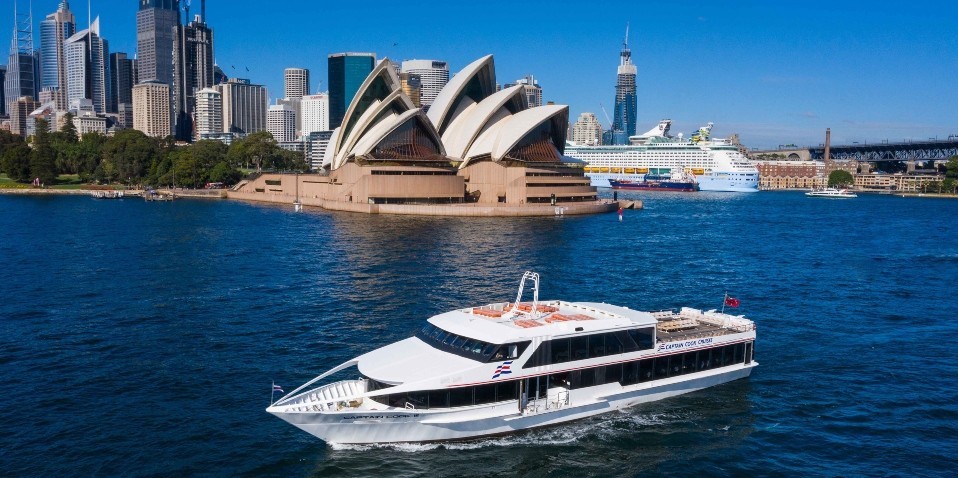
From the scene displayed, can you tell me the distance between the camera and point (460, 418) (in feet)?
53.1

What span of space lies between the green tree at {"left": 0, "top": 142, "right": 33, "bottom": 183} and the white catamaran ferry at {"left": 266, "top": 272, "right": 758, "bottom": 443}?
119 meters

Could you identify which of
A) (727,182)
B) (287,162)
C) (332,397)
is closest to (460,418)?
(332,397)

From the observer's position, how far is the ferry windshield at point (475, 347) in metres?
16.9

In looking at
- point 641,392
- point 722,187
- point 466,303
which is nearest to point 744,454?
point 641,392

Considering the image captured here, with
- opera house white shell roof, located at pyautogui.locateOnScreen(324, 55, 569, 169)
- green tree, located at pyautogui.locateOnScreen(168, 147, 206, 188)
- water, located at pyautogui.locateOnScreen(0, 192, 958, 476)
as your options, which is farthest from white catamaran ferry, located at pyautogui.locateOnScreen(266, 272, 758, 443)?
green tree, located at pyautogui.locateOnScreen(168, 147, 206, 188)

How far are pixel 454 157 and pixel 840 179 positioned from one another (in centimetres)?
12858

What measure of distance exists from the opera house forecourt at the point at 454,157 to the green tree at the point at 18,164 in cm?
4795

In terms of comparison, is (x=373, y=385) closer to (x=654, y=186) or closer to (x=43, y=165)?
(x=43, y=165)

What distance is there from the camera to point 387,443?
16.1 metres

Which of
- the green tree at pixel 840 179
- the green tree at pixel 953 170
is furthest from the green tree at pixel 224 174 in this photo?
the green tree at pixel 953 170

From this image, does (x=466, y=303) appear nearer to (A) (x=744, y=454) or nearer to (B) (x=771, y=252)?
(A) (x=744, y=454)

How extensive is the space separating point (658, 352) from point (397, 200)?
65946mm

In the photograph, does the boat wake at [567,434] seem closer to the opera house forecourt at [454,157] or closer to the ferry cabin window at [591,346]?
the ferry cabin window at [591,346]

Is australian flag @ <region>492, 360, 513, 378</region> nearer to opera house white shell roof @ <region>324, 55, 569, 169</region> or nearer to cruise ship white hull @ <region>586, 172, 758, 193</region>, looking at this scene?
opera house white shell roof @ <region>324, 55, 569, 169</region>
